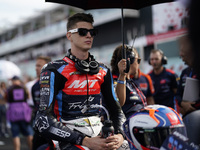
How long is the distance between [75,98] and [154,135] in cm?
86

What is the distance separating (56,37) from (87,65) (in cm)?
3956

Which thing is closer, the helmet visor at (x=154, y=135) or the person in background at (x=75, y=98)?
the helmet visor at (x=154, y=135)

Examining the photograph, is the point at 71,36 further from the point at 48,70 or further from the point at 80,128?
the point at 80,128

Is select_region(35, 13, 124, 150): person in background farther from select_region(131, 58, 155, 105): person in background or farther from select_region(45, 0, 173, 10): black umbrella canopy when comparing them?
select_region(131, 58, 155, 105): person in background

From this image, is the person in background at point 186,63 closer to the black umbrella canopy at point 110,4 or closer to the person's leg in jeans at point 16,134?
the black umbrella canopy at point 110,4

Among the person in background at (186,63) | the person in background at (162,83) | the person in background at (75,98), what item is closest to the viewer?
the person in background at (186,63)

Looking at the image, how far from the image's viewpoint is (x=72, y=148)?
224cm

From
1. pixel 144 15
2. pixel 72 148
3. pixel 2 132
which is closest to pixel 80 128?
pixel 72 148

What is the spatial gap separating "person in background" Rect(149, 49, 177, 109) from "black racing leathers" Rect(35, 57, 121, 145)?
364cm

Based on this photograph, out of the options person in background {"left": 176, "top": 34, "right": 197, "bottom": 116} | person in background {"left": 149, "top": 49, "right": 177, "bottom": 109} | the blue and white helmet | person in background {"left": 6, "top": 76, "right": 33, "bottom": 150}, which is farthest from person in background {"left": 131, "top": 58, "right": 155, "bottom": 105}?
person in background {"left": 6, "top": 76, "right": 33, "bottom": 150}

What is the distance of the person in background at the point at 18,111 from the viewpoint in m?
7.32

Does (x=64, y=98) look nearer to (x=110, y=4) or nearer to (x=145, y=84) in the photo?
(x=110, y=4)

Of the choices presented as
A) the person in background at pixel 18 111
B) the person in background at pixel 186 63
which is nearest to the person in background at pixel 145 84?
the person in background at pixel 186 63

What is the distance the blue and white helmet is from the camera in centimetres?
165
